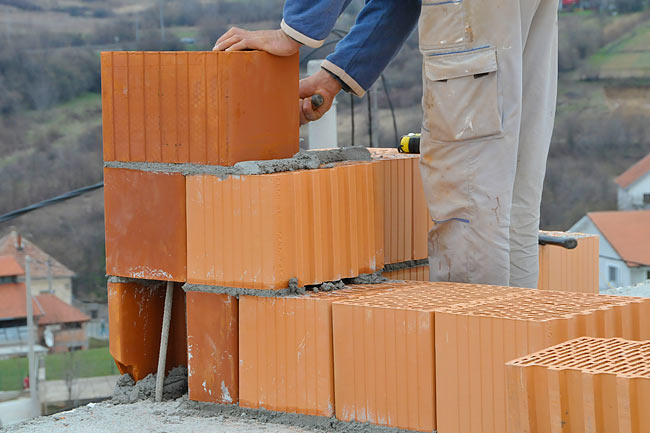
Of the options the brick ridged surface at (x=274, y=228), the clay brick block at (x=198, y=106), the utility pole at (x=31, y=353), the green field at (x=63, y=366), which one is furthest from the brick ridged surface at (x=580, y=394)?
the green field at (x=63, y=366)

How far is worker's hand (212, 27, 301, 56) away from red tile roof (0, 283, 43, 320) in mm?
29358

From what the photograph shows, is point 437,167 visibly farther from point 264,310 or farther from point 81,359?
point 81,359

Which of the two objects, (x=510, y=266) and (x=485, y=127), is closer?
(x=485, y=127)

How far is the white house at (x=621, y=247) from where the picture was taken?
91.0 ft

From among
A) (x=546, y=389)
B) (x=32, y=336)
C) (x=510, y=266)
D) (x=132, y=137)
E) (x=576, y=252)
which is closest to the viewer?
(x=546, y=389)

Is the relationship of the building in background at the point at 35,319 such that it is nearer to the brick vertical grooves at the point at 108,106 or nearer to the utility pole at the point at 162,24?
the utility pole at the point at 162,24

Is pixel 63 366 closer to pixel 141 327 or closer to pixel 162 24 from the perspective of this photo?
pixel 162 24

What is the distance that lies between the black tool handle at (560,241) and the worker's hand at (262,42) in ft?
4.73

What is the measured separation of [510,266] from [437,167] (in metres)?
0.60

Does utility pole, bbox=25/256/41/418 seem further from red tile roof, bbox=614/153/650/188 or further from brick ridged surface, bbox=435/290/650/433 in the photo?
brick ridged surface, bbox=435/290/650/433

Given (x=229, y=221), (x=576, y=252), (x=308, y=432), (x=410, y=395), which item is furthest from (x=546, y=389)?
(x=576, y=252)

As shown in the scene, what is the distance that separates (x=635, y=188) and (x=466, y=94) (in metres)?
33.7

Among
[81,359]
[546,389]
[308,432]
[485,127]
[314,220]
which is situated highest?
[485,127]

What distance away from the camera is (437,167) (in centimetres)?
335
